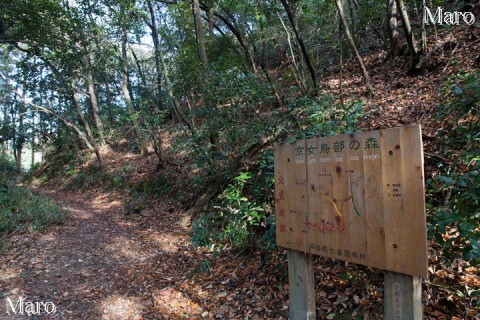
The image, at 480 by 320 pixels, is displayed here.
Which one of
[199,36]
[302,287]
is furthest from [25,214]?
[302,287]

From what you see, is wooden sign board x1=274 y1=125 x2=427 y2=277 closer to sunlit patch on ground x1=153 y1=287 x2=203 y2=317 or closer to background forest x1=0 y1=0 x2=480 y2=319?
background forest x1=0 y1=0 x2=480 y2=319

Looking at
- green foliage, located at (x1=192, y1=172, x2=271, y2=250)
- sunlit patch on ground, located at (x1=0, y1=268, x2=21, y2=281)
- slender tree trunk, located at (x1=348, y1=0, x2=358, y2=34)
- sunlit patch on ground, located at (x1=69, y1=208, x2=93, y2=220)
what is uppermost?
slender tree trunk, located at (x1=348, y1=0, x2=358, y2=34)

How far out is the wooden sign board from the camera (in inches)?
77.9

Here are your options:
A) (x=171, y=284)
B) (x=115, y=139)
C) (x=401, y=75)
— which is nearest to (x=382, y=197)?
(x=171, y=284)

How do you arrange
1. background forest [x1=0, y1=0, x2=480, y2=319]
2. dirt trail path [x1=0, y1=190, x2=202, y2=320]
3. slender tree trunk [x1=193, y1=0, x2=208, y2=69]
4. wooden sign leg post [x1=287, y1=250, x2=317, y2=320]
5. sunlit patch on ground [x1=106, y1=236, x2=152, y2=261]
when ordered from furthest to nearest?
slender tree trunk [x1=193, y1=0, x2=208, y2=69], sunlit patch on ground [x1=106, y1=236, x2=152, y2=261], dirt trail path [x1=0, y1=190, x2=202, y2=320], background forest [x1=0, y1=0, x2=480, y2=319], wooden sign leg post [x1=287, y1=250, x2=317, y2=320]

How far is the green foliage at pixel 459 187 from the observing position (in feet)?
7.45

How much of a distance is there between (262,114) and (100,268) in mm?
4653

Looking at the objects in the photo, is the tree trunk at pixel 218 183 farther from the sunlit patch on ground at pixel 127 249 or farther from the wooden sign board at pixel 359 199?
the wooden sign board at pixel 359 199

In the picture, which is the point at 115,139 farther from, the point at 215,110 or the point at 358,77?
the point at 358,77

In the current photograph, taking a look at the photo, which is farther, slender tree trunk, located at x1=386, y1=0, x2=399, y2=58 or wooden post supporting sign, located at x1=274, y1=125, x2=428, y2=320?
slender tree trunk, located at x1=386, y1=0, x2=399, y2=58

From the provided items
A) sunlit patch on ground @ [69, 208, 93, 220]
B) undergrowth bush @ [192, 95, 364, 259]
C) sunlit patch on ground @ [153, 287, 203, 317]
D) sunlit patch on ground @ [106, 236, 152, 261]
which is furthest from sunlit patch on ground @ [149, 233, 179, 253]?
sunlit patch on ground @ [69, 208, 93, 220]

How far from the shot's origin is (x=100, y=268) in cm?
536

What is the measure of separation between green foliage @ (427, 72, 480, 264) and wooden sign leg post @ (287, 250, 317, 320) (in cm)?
108

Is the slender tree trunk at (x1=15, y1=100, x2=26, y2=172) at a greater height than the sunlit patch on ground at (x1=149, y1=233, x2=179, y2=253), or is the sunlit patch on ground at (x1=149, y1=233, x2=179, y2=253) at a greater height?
the slender tree trunk at (x1=15, y1=100, x2=26, y2=172)
